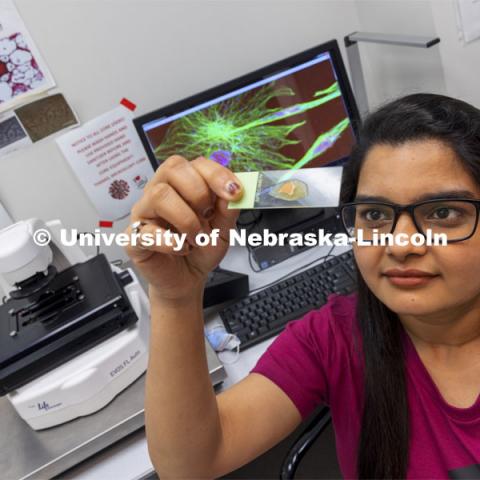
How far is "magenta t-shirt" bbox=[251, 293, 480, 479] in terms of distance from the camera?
790mm

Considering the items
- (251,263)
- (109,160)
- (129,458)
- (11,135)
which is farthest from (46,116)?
(129,458)

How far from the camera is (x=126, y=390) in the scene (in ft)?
3.37

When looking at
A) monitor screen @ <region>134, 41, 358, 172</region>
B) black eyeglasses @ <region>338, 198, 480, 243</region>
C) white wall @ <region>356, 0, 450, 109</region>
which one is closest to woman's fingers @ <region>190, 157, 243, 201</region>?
black eyeglasses @ <region>338, 198, 480, 243</region>

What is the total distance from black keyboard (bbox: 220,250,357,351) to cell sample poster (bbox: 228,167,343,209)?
564 mm

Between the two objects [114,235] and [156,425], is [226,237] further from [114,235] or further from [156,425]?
[114,235]

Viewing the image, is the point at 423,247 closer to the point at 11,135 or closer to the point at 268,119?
the point at 268,119

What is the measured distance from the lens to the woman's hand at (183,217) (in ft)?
2.02

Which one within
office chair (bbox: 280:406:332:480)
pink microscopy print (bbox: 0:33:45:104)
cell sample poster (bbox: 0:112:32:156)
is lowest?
office chair (bbox: 280:406:332:480)

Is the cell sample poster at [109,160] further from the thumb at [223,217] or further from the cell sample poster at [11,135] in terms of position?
the thumb at [223,217]

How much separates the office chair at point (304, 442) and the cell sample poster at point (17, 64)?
116 cm

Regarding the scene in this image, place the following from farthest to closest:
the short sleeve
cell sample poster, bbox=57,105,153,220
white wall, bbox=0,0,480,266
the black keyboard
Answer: cell sample poster, bbox=57,105,153,220 < white wall, bbox=0,0,480,266 < the black keyboard < the short sleeve

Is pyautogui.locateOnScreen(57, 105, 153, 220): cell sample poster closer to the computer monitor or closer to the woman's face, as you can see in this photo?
the computer monitor

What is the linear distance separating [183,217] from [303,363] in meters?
0.45

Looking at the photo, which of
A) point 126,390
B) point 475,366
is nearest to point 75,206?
point 126,390
